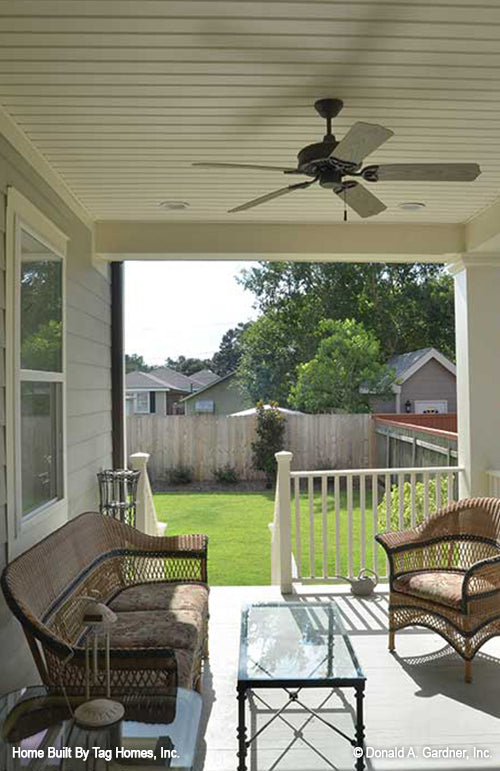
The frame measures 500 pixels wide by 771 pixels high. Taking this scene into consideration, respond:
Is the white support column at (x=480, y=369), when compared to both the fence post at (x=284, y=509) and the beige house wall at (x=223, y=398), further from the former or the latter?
the beige house wall at (x=223, y=398)

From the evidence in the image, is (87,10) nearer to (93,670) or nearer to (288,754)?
(93,670)

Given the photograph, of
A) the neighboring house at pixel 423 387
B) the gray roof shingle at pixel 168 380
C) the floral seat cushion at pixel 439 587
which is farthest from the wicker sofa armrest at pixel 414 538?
the gray roof shingle at pixel 168 380

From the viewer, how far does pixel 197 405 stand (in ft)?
60.7

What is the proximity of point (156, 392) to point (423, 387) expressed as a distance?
25.2 ft

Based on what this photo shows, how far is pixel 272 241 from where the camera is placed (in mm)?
4801

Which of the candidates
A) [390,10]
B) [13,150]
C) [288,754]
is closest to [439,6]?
[390,10]

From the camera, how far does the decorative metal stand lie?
4621 millimetres

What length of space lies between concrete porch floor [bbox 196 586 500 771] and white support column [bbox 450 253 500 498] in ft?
4.94

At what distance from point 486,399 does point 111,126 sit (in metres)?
Result: 3.48

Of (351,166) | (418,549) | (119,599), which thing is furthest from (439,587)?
(351,166)

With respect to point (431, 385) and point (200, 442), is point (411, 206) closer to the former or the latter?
point (200, 442)


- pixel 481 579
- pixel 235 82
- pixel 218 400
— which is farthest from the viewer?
pixel 218 400

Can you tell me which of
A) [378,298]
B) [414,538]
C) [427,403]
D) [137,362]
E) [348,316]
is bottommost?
[414,538]

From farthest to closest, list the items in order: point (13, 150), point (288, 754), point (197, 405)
Answer: point (197, 405) < point (13, 150) < point (288, 754)
